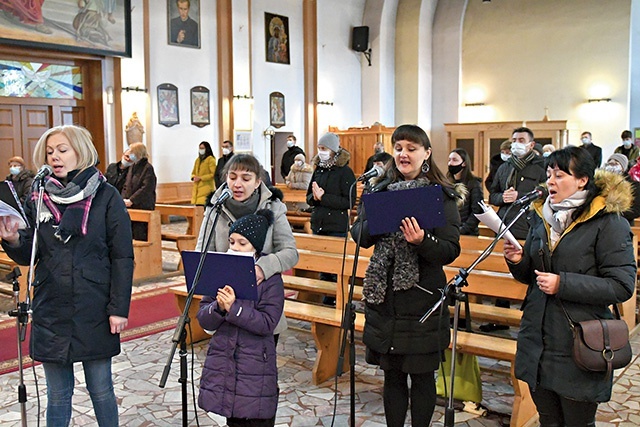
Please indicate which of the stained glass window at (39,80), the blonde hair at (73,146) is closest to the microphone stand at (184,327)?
the blonde hair at (73,146)

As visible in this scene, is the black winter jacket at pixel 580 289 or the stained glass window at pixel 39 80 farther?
the stained glass window at pixel 39 80

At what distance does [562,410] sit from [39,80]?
37.7 ft

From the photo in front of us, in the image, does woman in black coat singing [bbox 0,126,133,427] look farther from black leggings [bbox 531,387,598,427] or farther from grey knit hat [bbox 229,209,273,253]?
black leggings [bbox 531,387,598,427]

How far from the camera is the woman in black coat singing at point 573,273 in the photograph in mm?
2590

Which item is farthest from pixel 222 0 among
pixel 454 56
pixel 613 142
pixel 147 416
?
pixel 147 416

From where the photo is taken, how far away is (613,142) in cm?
1583

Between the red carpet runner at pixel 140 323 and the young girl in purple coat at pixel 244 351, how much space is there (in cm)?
253

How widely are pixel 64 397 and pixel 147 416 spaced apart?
103cm

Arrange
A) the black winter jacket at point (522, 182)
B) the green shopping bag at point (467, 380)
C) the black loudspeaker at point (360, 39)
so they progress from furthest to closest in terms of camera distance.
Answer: the black loudspeaker at point (360, 39), the black winter jacket at point (522, 182), the green shopping bag at point (467, 380)

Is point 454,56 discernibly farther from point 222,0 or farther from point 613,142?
point 222,0

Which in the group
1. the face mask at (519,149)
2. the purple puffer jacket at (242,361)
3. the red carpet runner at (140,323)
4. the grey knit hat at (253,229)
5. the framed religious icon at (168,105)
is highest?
the framed religious icon at (168,105)

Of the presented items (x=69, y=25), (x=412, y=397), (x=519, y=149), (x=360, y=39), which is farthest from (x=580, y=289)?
(x=360, y=39)

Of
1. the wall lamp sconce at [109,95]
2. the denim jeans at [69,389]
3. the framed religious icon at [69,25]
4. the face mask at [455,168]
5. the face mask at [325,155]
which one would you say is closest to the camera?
the denim jeans at [69,389]

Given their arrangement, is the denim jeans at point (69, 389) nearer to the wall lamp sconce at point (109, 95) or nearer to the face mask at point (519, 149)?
the face mask at point (519, 149)
